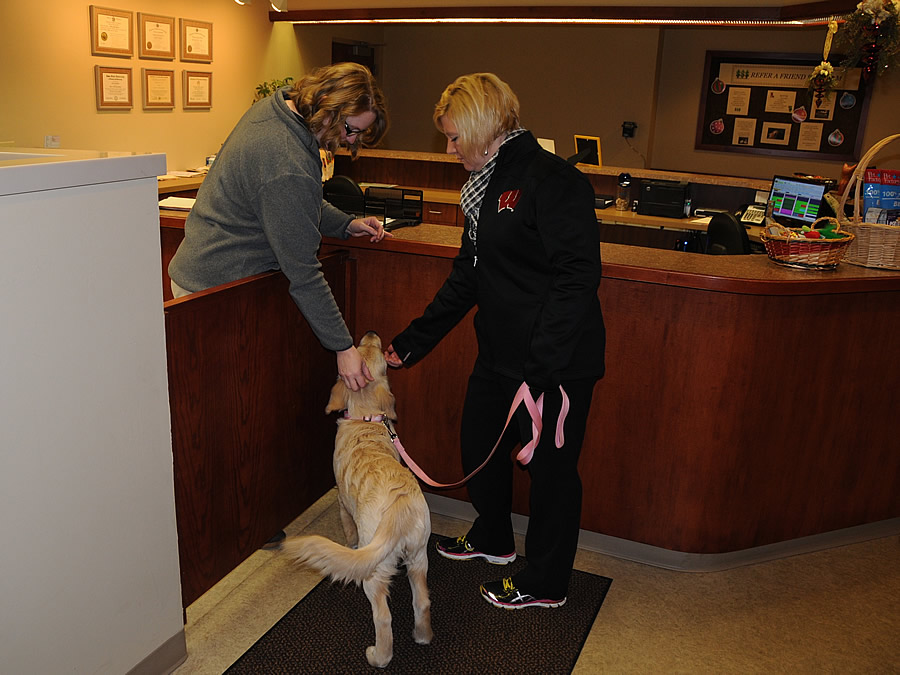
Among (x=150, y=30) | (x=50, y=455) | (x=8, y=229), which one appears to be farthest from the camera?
(x=150, y=30)

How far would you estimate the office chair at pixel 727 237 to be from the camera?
13.5ft

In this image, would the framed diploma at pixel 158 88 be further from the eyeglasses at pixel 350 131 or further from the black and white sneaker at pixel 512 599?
the black and white sneaker at pixel 512 599

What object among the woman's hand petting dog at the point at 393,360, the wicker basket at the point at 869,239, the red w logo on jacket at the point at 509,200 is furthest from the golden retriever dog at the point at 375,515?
the wicker basket at the point at 869,239

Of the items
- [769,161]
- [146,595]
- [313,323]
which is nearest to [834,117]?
[769,161]

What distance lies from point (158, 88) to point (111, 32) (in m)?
0.68

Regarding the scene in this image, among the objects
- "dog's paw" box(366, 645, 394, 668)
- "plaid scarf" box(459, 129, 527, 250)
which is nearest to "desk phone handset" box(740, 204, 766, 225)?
"plaid scarf" box(459, 129, 527, 250)

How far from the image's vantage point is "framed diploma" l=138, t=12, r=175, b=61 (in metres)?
6.21

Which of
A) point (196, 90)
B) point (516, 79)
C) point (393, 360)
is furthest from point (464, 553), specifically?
point (516, 79)

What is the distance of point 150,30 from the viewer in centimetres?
628

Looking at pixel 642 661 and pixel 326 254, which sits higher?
pixel 326 254

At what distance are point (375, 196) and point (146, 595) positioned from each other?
1.86 meters

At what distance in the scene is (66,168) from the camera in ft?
4.91

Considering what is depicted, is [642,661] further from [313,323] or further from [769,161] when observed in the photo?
[769,161]

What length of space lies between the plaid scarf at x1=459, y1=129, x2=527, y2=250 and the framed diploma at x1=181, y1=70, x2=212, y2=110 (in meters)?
5.53
